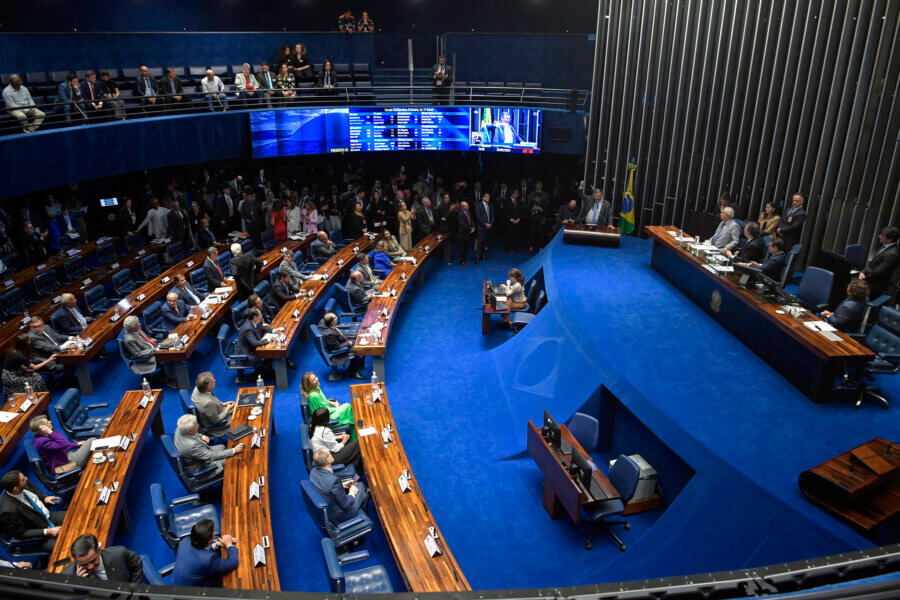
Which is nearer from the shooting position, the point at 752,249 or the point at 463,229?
the point at 752,249

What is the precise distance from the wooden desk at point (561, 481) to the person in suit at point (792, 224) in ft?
18.9

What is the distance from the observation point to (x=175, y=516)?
21.9 ft

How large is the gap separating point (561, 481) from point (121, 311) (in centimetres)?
769

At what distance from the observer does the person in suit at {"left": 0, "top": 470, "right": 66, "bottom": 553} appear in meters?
5.85

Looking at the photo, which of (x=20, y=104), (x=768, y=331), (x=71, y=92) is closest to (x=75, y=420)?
(x=20, y=104)

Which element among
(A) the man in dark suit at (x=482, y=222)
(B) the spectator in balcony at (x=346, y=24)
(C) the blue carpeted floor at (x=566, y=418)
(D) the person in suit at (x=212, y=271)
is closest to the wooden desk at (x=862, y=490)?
(C) the blue carpeted floor at (x=566, y=418)

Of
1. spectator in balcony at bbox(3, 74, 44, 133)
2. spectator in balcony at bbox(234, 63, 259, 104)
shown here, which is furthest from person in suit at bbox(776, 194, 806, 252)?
spectator in balcony at bbox(3, 74, 44, 133)

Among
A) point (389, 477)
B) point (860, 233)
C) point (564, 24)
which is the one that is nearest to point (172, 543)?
point (389, 477)

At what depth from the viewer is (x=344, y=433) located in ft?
25.7

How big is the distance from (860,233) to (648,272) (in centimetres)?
334

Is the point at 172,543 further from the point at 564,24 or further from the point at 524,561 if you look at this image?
the point at 564,24

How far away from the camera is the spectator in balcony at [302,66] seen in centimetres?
1628

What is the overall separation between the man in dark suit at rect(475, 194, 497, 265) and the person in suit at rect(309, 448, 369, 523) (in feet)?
33.0

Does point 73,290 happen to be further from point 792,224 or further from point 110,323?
point 792,224
